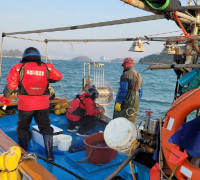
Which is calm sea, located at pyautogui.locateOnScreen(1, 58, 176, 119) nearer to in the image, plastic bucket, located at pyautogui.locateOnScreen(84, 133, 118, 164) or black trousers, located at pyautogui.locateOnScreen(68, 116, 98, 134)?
plastic bucket, located at pyautogui.locateOnScreen(84, 133, 118, 164)

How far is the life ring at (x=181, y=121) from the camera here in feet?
7.34

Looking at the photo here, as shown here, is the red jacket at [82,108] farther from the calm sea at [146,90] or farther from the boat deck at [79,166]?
the calm sea at [146,90]

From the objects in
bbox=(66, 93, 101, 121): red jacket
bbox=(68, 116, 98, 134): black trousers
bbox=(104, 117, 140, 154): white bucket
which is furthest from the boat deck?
bbox=(104, 117, 140, 154): white bucket

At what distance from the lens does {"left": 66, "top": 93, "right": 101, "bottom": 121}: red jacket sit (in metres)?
5.56

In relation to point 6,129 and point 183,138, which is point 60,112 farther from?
point 183,138


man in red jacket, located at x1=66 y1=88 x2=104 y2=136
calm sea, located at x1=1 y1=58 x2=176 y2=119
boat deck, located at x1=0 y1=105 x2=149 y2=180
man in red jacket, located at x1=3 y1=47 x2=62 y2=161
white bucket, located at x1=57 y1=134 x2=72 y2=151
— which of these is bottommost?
calm sea, located at x1=1 y1=58 x2=176 y2=119

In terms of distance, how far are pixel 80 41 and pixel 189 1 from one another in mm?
3372

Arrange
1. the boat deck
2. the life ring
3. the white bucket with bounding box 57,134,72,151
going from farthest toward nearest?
the white bucket with bounding box 57,134,72,151 → the boat deck → the life ring

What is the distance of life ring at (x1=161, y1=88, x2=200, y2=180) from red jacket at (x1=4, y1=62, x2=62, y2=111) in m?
2.40

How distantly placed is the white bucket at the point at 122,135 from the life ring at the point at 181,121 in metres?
0.51

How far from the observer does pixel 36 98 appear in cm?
405

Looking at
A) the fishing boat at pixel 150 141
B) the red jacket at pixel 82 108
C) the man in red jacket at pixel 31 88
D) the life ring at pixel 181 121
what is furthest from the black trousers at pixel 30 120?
the life ring at pixel 181 121

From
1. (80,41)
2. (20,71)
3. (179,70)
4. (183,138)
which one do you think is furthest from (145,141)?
(80,41)

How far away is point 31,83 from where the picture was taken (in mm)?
3947
